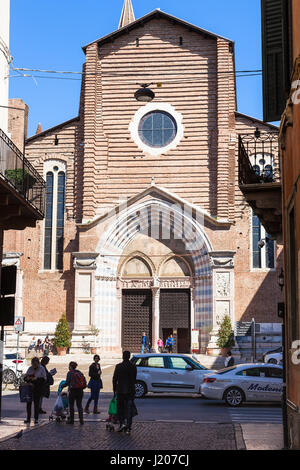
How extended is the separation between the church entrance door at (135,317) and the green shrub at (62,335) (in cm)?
355

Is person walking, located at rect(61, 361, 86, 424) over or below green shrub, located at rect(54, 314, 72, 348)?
below

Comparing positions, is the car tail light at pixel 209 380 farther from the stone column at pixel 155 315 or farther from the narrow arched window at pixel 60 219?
the narrow arched window at pixel 60 219

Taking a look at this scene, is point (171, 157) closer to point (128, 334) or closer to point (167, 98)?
point (167, 98)

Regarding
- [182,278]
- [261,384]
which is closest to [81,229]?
[182,278]

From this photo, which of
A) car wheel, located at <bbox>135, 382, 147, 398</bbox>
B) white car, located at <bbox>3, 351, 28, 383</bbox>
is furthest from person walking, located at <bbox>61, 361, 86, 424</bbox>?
white car, located at <bbox>3, 351, 28, 383</bbox>

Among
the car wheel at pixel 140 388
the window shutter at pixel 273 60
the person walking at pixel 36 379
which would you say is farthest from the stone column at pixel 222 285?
the window shutter at pixel 273 60

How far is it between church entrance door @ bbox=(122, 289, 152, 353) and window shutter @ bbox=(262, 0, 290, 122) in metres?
25.2

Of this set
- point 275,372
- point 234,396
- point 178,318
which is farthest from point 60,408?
point 178,318

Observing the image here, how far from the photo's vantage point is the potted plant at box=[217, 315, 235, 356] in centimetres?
3338

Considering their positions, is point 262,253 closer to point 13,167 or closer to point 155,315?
point 155,315

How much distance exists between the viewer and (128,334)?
36.9 metres

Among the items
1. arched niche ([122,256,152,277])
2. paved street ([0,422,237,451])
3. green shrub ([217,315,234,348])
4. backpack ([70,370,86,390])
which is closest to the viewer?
paved street ([0,422,237,451])

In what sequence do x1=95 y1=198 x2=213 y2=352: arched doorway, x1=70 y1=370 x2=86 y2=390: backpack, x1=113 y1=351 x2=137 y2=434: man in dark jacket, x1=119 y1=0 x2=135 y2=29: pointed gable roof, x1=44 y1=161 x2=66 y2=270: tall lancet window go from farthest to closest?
x1=119 y1=0 x2=135 y2=29: pointed gable roof → x1=44 y1=161 x2=66 y2=270: tall lancet window → x1=95 y1=198 x2=213 y2=352: arched doorway → x1=70 y1=370 x2=86 y2=390: backpack → x1=113 y1=351 x2=137 y2=434: man in dark jacket

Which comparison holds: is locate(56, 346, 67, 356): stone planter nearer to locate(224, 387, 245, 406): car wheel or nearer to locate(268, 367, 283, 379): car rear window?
locate(224, 387, 245, 406): car wheel
